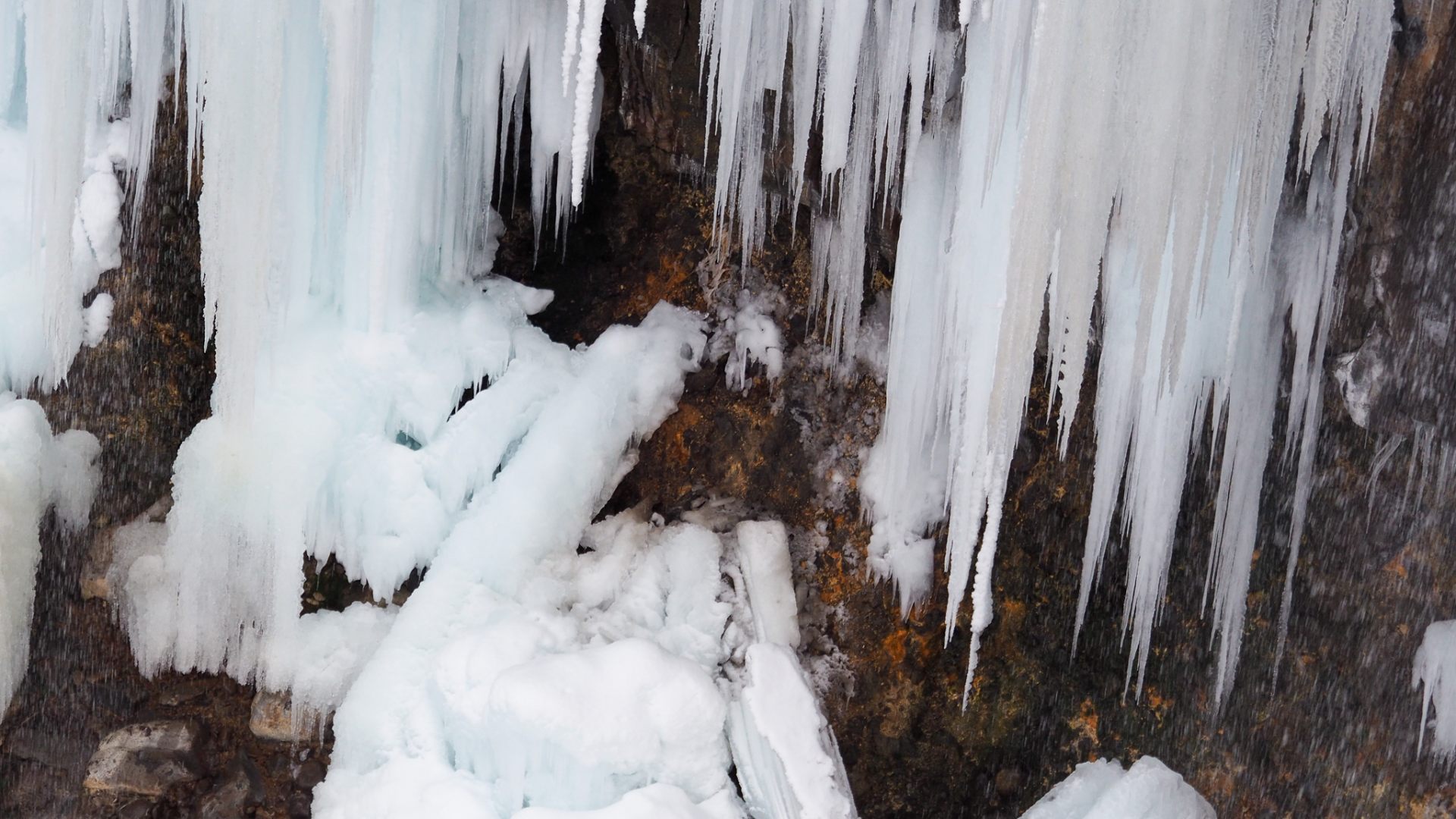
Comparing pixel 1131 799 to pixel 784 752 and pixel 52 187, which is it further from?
pixel 52 187

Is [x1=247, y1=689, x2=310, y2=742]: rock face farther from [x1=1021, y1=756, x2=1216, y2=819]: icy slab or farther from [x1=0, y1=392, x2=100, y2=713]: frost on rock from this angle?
[x1=1021, y1=756, x2=1216, y2=819]: icy slab

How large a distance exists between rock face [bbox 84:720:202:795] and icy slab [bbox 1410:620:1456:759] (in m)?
4.36

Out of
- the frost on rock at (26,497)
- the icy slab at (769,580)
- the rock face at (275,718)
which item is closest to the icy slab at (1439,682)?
the icy slab at (769,580)

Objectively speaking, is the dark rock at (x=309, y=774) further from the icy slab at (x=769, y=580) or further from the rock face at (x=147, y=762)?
the icy slab at (x=769, y=580)

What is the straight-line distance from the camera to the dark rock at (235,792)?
15.1 ft

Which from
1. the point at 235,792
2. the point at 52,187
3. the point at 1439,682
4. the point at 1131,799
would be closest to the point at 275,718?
the point at 235,792

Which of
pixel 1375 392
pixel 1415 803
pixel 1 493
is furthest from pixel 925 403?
pixel 1 493

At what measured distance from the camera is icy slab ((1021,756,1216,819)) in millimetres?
3840

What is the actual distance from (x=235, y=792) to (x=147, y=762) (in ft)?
1.15

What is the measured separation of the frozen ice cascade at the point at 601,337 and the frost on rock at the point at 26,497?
1 centimetres

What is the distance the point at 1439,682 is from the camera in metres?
3.77

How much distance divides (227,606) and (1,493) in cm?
88

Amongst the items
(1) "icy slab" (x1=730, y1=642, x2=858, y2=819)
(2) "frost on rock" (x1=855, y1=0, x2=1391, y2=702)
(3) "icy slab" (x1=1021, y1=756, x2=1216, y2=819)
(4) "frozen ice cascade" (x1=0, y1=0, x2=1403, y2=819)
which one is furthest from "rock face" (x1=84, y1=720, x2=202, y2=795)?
(3) "icy slab" (x1=1021, y1=756, x2=1216, y2=819)

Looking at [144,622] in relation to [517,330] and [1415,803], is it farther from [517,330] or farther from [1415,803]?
[1415,803]
